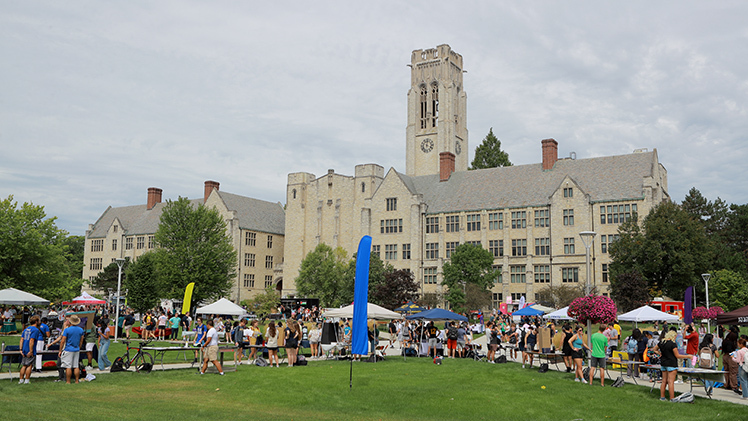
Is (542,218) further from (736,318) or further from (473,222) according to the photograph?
(736,318)

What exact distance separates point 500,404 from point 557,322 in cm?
4233

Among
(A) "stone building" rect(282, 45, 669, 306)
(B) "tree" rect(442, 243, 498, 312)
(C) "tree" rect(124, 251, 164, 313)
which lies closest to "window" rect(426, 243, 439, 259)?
(A) "stone building" rect(282, 45, 669, 306)

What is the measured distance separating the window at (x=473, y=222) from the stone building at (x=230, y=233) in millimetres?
28793

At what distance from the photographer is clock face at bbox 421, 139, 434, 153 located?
95.2 meters

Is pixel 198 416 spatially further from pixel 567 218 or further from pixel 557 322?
pixel 567 218

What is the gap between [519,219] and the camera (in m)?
66.1

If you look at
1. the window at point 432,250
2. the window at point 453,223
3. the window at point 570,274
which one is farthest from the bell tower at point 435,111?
the window at point 570,274

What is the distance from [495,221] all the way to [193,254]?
109 ft

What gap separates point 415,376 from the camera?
2022cm

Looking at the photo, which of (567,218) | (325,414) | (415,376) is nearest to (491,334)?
(415,376)

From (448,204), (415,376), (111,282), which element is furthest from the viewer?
(111,282)

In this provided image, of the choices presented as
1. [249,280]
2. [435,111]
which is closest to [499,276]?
[249,280]

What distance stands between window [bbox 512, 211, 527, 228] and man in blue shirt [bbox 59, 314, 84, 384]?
2161 inches

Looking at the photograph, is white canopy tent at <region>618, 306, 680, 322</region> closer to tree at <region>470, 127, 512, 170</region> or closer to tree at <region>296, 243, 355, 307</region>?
tree at <region>296, 243, 355, 307</region>
